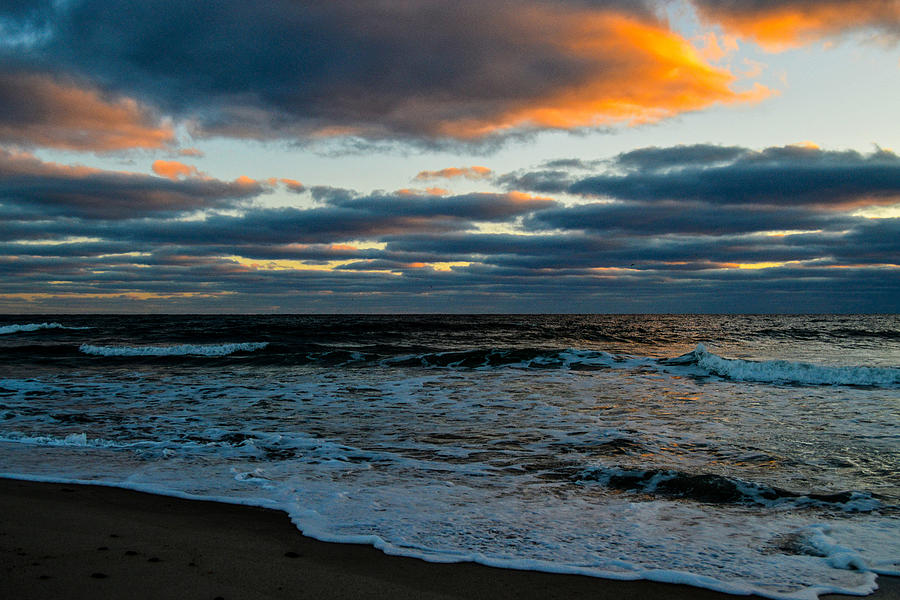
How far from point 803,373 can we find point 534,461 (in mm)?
13041

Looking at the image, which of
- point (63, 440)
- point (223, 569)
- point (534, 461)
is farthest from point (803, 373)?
point (63, 440)

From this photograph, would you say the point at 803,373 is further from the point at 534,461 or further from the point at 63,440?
the point at 63,440

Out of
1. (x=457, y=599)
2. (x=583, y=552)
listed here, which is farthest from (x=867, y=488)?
(x=457, y=599)

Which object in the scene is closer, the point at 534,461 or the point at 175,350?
the point at 534,461

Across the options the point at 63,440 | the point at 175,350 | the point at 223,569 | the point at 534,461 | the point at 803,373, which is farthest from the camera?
the point at 175,350

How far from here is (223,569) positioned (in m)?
3.59

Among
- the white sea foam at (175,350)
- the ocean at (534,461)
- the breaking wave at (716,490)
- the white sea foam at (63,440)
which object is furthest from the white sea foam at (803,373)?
the white sea foam at (175,350)

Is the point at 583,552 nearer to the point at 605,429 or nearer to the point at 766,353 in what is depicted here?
the point at 605,429

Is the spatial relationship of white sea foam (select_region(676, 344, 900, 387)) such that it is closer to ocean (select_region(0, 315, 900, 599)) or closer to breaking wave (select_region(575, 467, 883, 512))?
ocean (select_region(0, 315, 900, 599))

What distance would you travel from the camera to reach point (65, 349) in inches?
957

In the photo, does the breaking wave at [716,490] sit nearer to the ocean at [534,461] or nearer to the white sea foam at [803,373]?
the ocean at [534,461]

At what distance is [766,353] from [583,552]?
23.7 meters

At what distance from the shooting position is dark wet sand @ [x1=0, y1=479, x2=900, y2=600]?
10.7ft

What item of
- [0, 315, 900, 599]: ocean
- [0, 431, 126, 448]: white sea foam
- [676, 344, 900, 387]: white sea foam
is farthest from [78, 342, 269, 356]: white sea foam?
[676, 344, 900, 387]: white sea foam
